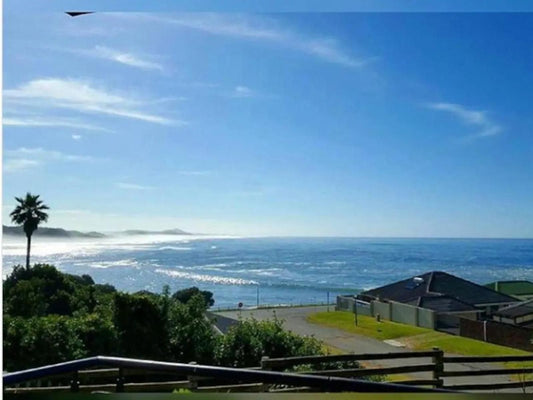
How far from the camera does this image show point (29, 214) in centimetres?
→ 283

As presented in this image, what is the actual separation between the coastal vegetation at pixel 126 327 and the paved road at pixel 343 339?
0.06 metres

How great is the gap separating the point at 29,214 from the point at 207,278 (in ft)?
3.52

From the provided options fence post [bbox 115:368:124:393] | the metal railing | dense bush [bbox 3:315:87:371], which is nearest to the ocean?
dense bush [bbox 3:315:87:371]

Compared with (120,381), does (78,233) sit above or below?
above

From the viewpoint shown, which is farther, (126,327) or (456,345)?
(126,327)

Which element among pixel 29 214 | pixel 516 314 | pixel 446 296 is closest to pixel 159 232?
pixel 29 214

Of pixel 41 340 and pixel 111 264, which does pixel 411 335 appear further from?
pixel 41 340

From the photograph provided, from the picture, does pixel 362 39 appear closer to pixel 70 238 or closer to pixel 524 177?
pixel 524 177

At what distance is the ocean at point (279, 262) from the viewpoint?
317 centimetres

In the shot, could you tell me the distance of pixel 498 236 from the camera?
315 centimetres

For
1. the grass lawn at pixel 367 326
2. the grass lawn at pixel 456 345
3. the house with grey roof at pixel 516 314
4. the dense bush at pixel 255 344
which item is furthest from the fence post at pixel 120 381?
the house with grey roof at pixel 516 314

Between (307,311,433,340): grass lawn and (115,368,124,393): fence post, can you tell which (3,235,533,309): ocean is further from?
(115,368,124,393): fence post

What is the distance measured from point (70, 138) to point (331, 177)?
1599 mm

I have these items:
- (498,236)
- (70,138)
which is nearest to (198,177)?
(70,138)
